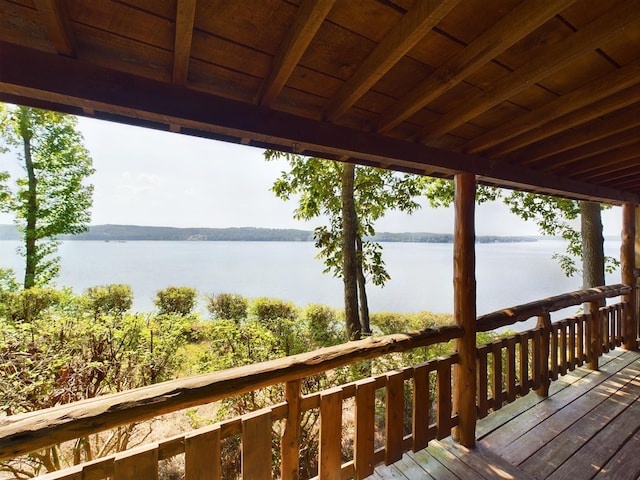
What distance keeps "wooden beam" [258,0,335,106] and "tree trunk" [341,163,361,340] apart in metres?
4.07

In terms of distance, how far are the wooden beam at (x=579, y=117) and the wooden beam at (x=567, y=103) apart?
0.06 m

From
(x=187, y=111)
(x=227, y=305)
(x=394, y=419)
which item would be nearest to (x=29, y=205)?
(x=227, y=305)

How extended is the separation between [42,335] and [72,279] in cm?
640

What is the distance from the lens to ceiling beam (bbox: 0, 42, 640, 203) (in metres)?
0.94

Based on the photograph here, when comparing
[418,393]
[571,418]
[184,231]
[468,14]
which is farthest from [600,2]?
[184,231]

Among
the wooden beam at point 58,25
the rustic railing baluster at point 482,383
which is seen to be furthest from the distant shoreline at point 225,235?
the wooden beam at point 58,25

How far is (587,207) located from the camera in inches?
213

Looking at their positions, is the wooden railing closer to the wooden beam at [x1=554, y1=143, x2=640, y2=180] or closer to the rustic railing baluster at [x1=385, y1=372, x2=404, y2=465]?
the rustic railing baluster at [x1=385, y1=372, x2=404, y2=465]

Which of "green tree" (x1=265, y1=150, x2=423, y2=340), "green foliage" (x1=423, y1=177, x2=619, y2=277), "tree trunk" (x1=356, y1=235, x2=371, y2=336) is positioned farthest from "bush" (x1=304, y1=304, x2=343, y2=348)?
"green foliage" (x1=423, y1=177, x2=619, y2=277)

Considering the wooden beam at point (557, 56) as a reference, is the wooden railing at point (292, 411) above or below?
below

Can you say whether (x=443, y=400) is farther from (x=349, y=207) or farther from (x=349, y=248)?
(x=349, y=207)

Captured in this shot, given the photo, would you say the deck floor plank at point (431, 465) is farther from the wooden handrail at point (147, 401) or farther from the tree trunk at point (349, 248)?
the tree trunk at point (349, 248)

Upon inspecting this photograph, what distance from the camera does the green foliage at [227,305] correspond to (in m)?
7.62

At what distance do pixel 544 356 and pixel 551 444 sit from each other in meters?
0.84
